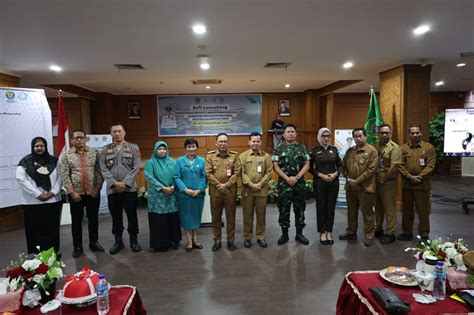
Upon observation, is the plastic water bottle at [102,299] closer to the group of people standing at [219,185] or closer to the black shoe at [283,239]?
the group of people standing at [219,185]

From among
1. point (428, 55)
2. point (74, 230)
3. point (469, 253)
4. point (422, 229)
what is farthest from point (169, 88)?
point (469, 253)

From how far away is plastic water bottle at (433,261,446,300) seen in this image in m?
1.72

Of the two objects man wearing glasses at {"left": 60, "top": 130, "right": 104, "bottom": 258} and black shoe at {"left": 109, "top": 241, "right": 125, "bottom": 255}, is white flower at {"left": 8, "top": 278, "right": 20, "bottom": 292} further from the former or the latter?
black shoe at {"left": 109, "top": 241, "right": 125, "bottom": 255}

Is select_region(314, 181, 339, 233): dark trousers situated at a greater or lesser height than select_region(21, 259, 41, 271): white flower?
lesser

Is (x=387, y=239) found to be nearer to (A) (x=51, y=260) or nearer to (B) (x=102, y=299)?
(B) (x=102, y=299)

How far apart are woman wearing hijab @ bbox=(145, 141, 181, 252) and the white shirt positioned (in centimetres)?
102

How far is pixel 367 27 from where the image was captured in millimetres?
3629

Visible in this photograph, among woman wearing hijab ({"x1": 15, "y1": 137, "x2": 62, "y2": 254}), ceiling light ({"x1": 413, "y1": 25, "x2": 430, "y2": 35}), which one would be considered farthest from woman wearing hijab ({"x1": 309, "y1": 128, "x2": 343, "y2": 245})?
woman wearing hijab ({"x1": 15, "y1": 137, "x2": 62, "y2": 254})

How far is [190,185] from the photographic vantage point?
408cm

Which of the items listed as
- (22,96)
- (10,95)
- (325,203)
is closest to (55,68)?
(22,96)

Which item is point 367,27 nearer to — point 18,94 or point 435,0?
point 435,0

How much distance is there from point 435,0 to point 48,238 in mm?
4766

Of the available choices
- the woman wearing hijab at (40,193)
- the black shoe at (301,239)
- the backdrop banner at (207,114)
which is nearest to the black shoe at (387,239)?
the black shoe at (301,239)

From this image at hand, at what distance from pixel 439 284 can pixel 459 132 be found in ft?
16.7
